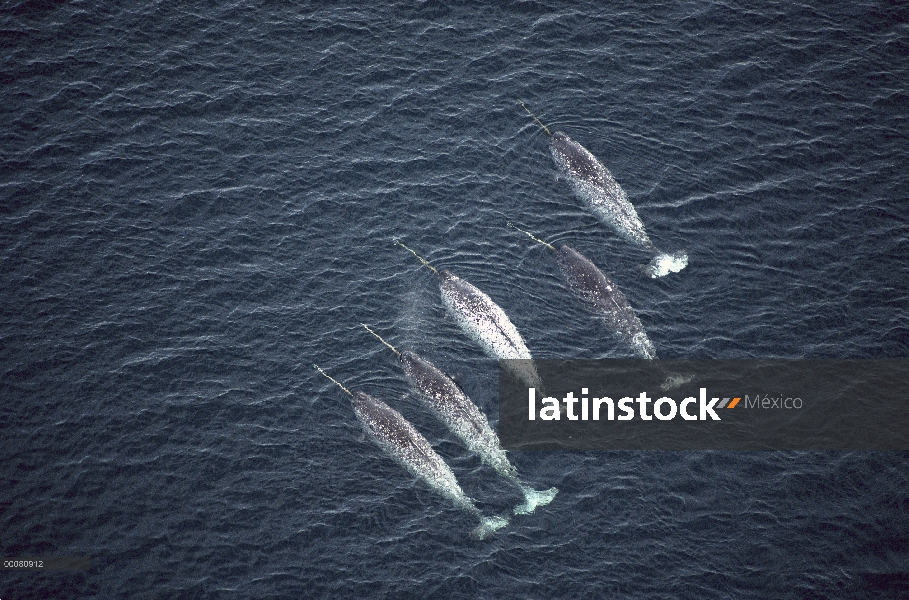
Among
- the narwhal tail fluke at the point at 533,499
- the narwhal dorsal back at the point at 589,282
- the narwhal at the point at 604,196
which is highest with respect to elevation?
the narwhal at the point at 604,196

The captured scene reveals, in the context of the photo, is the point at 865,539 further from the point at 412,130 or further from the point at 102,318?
the point at 102,318

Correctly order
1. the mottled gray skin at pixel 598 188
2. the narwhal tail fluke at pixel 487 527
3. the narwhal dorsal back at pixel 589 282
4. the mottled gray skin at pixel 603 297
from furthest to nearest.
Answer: the mottled gray skin at pixel 598 188 < the narwhal dorsal back at pixel 589 282 < the mottled gray skin at pixel 603 297 < the narwhal tail fluke at pixel 487 527

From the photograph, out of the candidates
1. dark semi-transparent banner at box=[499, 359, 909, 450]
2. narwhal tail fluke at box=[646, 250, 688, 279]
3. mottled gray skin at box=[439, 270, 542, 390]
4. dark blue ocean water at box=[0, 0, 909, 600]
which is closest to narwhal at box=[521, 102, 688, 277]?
narwhal tail fluke at box=[646, 250, 688, 279]

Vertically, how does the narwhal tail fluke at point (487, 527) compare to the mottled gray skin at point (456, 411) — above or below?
below

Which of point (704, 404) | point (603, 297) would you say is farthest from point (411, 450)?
point (704, 404)

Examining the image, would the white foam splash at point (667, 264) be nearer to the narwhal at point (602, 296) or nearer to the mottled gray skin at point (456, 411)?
the narwhal at point (602, 296)

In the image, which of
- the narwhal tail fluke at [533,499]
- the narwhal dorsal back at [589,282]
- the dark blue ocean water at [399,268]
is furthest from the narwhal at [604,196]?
the narwhal tail fluke at [533,499]
